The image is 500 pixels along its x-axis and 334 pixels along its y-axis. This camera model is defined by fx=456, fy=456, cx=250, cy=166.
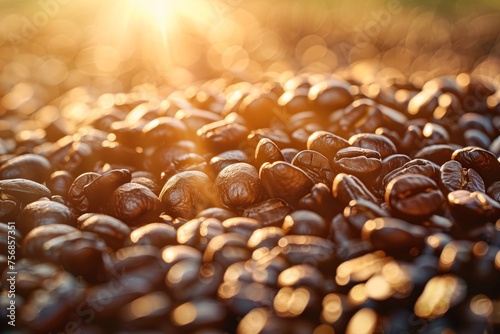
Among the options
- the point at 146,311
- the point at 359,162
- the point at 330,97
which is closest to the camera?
the point at 146,311

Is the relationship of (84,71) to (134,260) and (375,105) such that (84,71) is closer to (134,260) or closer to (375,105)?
(375,105)

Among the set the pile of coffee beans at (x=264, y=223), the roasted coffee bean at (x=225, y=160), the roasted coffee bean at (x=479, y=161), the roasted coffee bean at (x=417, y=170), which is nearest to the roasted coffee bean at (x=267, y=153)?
the pile of coffee beans at (x=264, y=223)

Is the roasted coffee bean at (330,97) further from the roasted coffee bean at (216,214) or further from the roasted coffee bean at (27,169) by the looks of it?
the roasted coffee bean at (27,169)

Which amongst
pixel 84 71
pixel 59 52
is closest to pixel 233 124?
pixel 84 71

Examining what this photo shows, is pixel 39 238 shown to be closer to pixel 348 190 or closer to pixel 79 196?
pixel 79 196

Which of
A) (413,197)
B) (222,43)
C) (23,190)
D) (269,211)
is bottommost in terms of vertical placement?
(413,197)

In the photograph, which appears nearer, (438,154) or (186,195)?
(186,195)

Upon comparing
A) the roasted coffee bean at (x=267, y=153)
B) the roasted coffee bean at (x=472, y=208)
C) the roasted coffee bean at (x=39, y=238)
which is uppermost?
the roasted coffee bean at (x=39, y=238)

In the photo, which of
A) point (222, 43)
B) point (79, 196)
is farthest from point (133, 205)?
point (222, 43)
